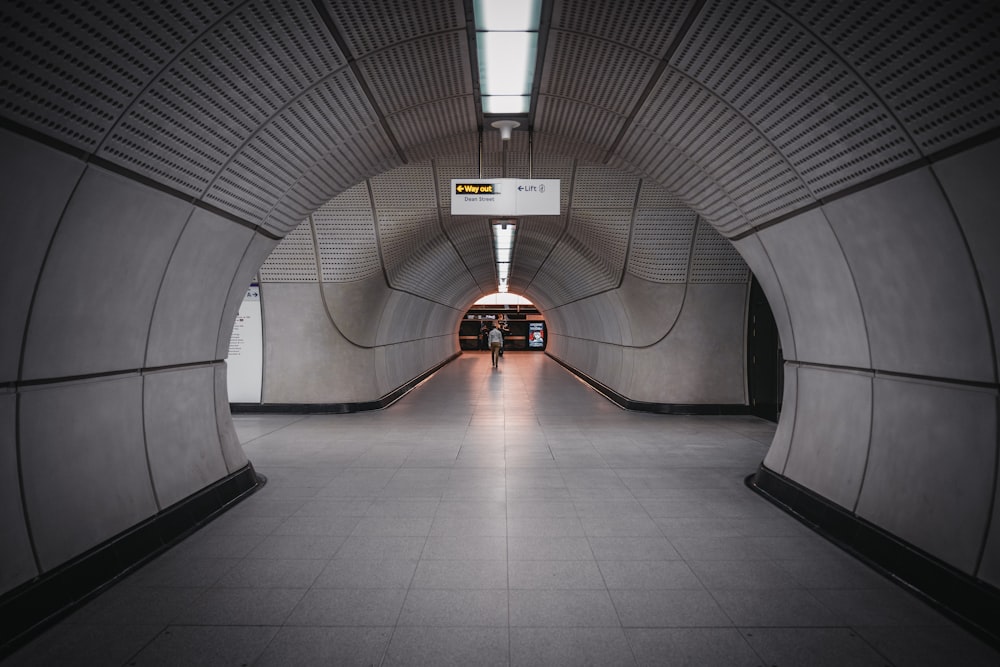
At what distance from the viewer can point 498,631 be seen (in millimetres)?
3049

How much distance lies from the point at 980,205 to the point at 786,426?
122 inches

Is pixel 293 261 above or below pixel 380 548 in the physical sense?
above

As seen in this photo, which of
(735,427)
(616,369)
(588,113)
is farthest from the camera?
(616,369)

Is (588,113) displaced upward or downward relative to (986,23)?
upward

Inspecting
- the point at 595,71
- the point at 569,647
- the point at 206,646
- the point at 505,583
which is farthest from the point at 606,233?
the point at 206,646

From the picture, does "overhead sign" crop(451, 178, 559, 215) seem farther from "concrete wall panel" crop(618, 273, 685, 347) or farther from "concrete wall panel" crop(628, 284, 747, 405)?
"concrete wall panel" crop(628, 284, 747, 405)

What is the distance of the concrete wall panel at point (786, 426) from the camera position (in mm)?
5562

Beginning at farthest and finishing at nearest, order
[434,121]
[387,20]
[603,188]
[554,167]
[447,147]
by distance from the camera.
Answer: [603,188] → [554,167] → [447,147] → [434,121] → [387,20]

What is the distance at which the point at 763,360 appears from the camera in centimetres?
1032

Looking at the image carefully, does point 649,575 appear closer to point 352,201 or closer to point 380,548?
point 380,548

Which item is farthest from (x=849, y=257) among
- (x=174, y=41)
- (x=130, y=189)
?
(x=130, y=189)

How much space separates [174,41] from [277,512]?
12.4 feet

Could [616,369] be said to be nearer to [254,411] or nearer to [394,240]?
[394,240]

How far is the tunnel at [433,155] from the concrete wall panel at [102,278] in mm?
21
